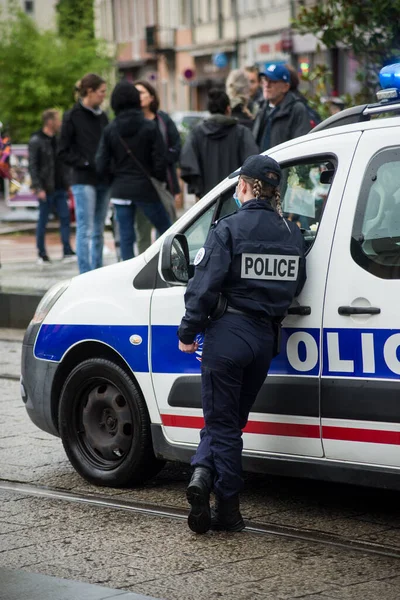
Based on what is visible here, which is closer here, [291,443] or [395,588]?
[395,588]

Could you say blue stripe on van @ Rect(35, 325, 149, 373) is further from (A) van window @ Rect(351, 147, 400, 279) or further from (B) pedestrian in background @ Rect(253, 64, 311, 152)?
(B) pedestrian in background @ Rect(253, 64, 311, 152)

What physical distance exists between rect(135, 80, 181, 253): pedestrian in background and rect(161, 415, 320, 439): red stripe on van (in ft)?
18.3

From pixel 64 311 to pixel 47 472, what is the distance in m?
A: 0.89

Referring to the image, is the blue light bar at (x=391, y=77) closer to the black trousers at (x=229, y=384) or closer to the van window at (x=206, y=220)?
the van window at (x=206, y=220)

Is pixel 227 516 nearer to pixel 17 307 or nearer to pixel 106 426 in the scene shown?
pixel 106 426

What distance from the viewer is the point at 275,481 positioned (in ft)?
22.1

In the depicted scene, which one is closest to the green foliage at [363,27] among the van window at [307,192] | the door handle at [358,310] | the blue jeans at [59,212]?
the van window at [307,192]

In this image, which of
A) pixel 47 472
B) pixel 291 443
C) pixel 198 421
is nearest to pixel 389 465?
pixel 291 443

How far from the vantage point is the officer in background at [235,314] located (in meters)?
5.52

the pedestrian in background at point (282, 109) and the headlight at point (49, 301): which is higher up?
the pedestrian in background at point (282, 109)

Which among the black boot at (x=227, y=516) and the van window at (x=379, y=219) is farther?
the black boot at (x=227, y=516)

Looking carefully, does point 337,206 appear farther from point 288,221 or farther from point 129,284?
point 129,284

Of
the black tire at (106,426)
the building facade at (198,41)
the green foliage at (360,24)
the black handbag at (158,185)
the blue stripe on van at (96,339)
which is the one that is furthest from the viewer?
the building facade at (198,41)

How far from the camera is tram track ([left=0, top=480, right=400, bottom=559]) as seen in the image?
17.9 feet
